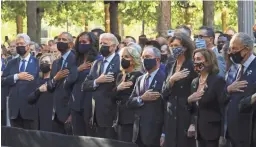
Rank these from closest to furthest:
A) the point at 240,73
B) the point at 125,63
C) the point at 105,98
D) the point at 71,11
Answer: the point at 240,73
the point at 125,63
the point at 105,98
the point at 71,11

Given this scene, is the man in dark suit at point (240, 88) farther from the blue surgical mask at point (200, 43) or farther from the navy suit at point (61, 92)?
the navy suit at point (61, 92)

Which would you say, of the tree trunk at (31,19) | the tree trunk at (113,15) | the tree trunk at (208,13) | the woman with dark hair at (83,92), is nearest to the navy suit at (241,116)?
the woman with dark hair at (83,92)

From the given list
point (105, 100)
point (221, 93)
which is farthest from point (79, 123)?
point (221, 93)

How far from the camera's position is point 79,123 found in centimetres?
1046

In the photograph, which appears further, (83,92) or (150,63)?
(83,92)

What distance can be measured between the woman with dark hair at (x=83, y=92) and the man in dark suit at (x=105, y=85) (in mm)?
368

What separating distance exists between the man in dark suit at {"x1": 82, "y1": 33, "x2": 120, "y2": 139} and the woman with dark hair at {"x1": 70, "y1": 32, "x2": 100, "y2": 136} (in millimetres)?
368

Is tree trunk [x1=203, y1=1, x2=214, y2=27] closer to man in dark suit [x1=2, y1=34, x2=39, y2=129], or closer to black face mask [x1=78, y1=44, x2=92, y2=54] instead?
man in dark suit [x1=2, y1=34, x2=39, y2=129]

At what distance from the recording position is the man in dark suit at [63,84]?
35.2 ft

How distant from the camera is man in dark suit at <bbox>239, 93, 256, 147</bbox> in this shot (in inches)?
292

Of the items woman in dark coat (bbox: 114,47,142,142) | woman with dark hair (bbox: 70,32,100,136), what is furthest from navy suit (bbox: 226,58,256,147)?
woman with dark hair (bbox: 70,32,100,136)

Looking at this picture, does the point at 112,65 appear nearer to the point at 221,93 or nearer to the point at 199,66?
the point at 199,66

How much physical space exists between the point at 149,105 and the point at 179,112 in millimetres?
477

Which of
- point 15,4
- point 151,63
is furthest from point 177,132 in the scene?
point 15,4
